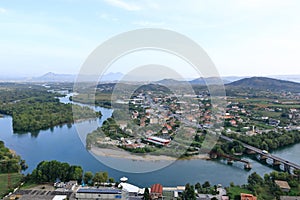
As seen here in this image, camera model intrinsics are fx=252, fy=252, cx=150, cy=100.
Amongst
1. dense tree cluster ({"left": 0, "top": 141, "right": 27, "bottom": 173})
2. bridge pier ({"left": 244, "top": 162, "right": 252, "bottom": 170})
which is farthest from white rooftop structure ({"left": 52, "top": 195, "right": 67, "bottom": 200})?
bridge pier ({"left": 244, "top": 162, "right": 252, "bottom": 170})

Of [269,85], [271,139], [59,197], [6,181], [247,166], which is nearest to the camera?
[59,197]

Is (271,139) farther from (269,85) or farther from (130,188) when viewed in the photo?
(269,85)

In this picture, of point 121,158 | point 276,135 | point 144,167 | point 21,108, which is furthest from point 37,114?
point 276,135

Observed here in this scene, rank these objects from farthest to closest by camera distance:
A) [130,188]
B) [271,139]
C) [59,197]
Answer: [271,139] → [130,188] → [59,197]

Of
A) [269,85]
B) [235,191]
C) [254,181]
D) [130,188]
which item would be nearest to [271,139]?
[254,181]

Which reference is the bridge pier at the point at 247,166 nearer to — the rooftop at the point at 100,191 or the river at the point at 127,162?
the river at the point at 127,162

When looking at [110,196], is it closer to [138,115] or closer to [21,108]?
[138,115]

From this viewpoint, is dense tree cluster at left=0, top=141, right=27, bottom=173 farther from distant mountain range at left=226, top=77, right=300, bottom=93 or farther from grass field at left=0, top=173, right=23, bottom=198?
distant mountain range at left=226, top=77, right=300, bottom=93

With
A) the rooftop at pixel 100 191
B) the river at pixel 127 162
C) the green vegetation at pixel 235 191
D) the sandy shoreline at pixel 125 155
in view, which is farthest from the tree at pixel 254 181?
the rooftop at pixel 100 191
